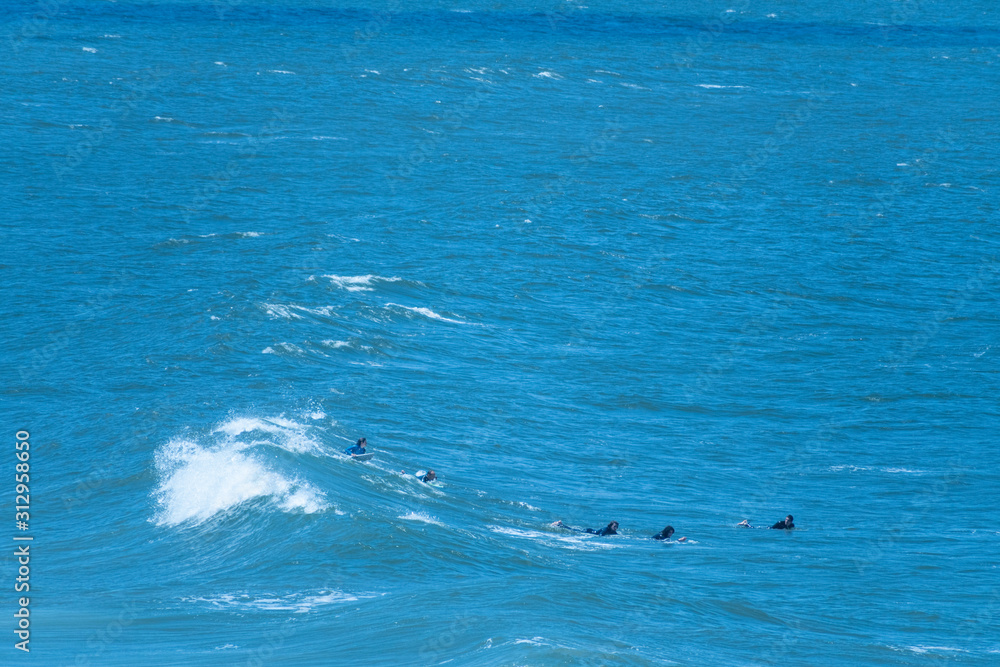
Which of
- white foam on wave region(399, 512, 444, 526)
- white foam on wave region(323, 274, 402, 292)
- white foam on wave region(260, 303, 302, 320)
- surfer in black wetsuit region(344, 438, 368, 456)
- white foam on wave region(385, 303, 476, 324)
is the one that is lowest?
white foam on wave region(385, 303, 476, 324)

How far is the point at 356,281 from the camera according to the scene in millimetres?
83188

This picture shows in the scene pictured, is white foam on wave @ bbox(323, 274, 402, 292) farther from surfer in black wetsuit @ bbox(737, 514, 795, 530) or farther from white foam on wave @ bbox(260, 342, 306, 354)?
surfer in black wetsuit @ bbox(737, 514, 795, 530)

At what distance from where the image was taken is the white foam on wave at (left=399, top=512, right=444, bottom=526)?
2000 inches

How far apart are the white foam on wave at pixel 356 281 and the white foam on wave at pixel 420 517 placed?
104ft

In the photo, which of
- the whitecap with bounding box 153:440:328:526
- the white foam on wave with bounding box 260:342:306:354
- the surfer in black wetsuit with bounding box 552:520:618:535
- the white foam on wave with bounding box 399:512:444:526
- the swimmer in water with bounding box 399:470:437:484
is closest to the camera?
the white foam on wave with bounding box 399:512:444:526

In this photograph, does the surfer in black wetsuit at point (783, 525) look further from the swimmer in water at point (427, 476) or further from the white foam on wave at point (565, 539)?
the swimmer in water at point (427, 476)

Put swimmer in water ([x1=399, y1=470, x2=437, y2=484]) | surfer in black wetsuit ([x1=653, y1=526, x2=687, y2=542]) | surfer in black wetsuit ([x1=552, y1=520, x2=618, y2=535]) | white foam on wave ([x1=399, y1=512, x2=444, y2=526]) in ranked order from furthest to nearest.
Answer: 1. swimmer in water ([x1=399, y1=470, x2=437, y2=484])
2. surfer in black wetsuit ([x1=552, y1=520, x2=618, y2=535])
3. surfer in black wetsuit ([x1=653, y1=526, x2=687, y2=542])
4. white foam on wave ([x1=399, y1=512, x2=444, y2=526])

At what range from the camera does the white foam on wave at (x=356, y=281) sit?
81.9m

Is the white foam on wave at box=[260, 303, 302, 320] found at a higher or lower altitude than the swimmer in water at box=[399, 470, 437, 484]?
higher

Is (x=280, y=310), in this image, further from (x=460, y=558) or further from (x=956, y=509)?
(x=956, y=509)

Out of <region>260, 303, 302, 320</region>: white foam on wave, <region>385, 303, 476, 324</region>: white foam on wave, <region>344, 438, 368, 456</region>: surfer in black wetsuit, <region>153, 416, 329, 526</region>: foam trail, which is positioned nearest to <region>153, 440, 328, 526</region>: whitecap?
<region>153, 416, 329, 526</region>: foam trail

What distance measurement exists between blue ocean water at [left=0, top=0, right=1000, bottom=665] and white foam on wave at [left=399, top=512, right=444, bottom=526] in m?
0.77

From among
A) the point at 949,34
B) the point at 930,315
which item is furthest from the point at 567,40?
the point at 930,315

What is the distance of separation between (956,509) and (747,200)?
50.8 meters
